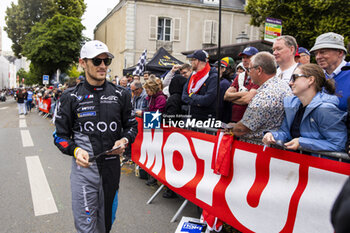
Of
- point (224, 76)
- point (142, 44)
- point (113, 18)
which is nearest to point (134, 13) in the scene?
point (142, 44)

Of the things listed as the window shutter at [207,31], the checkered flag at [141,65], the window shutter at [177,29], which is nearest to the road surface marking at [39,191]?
the checkered flag at [141,65]

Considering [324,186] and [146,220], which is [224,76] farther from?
[324,186]

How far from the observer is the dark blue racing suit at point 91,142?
2621mm

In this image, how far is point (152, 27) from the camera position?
80.9 feet

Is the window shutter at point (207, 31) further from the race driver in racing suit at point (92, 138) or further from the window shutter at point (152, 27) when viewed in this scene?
the race driver in racing suit at point (92, 138)

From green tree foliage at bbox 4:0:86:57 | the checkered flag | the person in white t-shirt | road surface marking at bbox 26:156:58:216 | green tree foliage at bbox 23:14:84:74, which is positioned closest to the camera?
the person in white t-shirt

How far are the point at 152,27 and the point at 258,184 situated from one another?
23.4 m

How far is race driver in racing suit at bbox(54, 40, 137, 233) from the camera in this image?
8.61 ft

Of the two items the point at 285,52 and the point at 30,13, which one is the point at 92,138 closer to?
the point at 285,52

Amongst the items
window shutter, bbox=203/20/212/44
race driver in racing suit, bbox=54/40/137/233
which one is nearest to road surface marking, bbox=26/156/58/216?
race driver in racing suit, bbox=54/40/137/233

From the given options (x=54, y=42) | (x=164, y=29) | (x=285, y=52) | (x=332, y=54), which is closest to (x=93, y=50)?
(x=285, y=52)

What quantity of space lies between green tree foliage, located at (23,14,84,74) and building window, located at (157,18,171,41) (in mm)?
12456

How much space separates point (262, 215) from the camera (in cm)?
277

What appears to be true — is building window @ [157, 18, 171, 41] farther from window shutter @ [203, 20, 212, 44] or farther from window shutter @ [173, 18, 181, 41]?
window shutter @ [203, 20, 212, 44]
